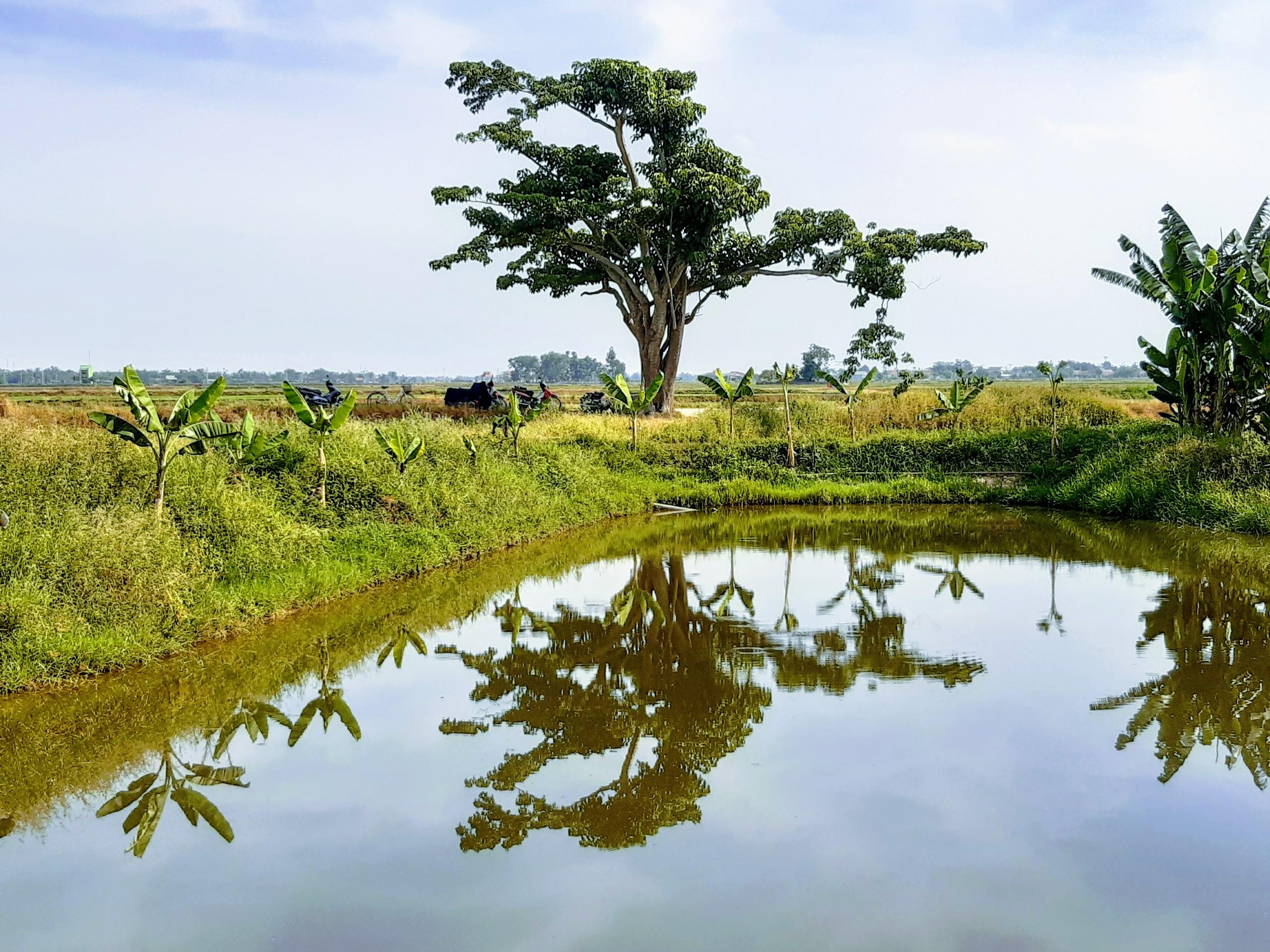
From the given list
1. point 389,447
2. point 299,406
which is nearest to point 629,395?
point 389,447

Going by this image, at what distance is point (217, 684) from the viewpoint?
24.5 feet

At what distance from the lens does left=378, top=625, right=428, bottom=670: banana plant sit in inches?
330

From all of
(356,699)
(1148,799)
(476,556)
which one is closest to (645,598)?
(476,556)

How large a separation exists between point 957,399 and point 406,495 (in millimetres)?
14345

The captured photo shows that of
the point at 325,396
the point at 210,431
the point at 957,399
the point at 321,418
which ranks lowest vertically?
the point at 210,431

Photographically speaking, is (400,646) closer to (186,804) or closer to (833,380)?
(186,804)

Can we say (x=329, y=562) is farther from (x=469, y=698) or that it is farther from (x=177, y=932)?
(x=177, y=932)

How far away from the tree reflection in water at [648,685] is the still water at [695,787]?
1.3 inches

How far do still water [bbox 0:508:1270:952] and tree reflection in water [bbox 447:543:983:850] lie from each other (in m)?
0.03

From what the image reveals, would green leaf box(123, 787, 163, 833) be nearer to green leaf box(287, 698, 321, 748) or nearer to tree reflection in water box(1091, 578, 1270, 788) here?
green leaf box(287, 698, 321, 748)

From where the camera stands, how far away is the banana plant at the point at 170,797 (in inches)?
202

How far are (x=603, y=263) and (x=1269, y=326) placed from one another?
14174 mm

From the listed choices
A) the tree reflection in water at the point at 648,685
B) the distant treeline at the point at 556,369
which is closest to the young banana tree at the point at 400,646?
the tree reflection in water at the point at 648,685

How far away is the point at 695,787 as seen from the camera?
18.5 ft
